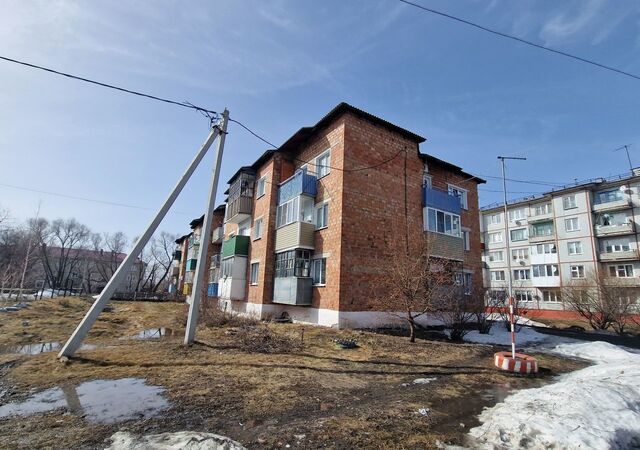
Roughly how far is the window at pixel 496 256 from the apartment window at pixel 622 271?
13231 mm

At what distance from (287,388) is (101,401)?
136 inches

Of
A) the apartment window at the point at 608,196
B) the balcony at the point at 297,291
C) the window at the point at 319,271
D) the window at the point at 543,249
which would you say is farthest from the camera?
the window at the point at 543,249

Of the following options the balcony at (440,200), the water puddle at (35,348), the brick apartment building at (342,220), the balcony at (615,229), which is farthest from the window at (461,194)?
the balcony at (615,229)

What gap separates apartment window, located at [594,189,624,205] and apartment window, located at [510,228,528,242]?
9144 mm

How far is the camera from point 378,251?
18.1 m

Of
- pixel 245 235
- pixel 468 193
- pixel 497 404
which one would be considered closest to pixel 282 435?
pixel 497 404

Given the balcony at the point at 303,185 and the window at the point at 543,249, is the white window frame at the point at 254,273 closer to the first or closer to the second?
the balcony at the point at 303,185

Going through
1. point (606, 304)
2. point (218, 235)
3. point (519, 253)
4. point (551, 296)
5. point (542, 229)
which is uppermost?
point (542, 229)

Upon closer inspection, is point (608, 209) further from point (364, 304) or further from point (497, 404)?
point (497, 404)

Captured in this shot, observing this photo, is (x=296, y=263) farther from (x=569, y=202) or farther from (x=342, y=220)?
(x=569, y=202)

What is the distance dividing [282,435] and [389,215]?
15313mm

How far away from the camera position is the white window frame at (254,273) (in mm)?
22948

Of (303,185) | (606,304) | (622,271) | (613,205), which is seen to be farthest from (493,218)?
(303,185)

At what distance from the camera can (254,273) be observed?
934 inches
